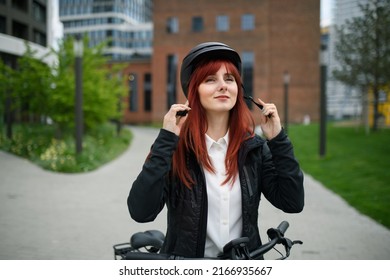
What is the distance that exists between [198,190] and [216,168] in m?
0.13

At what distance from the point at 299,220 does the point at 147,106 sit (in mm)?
34004

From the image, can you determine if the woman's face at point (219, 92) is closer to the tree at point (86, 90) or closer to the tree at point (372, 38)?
the tree at point (372, 38)

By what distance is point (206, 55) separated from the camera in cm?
155

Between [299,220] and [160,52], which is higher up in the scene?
[160,52]

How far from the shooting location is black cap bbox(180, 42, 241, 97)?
1.51 m

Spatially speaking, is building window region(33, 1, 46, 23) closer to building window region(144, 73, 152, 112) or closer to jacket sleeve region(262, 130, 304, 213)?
jacket sleeve region(262, 130, 304, 213)

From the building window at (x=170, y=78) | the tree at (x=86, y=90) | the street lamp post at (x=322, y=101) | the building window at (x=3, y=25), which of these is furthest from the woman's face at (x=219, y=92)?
the building window at (x=170, y=78)

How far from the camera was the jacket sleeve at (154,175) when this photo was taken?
4.77ft

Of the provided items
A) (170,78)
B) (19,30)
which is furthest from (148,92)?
(19,30)

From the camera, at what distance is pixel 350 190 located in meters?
6.43

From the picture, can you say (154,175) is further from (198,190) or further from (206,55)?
(206,55)

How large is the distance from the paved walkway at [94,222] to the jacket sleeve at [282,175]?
2.42 ft
